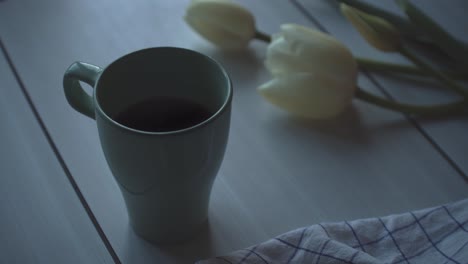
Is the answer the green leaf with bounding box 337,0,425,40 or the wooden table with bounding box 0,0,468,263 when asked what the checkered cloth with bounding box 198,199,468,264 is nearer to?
the wooden table with bounding box 0,0,468,263

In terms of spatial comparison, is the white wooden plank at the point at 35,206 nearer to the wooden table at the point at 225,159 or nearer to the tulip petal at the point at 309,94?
the wooden table at the point at 225,159

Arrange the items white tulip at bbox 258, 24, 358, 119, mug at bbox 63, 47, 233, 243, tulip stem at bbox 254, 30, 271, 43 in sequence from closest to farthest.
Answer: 1. mug at bbox 63, 47, 233, 243
2. white tulip at bbox 258, 24, 358, 119
3. tulip stem at bbox 254, 30, 271, 43

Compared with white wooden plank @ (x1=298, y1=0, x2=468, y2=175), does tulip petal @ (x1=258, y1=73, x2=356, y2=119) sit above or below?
above

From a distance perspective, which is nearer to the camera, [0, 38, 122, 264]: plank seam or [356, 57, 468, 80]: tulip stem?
[0, 38, 122, 264]: plank seam

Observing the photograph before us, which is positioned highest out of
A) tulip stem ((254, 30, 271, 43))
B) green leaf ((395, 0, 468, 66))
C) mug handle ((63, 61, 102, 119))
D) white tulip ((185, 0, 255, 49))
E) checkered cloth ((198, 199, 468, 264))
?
mug handle ((63, 61, 102, 119))

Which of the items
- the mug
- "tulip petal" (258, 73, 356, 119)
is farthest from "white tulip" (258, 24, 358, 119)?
the mug

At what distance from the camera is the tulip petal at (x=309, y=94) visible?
0.59 metres

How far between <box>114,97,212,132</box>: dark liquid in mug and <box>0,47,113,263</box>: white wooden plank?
0.35 feet

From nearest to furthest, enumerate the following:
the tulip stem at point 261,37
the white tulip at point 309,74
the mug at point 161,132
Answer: the mug at point 161,132 → the white tulip at point 309,74 → the tulip stem at point 261,37

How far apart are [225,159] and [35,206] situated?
17cm

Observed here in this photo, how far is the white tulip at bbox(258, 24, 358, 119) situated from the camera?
0.59m

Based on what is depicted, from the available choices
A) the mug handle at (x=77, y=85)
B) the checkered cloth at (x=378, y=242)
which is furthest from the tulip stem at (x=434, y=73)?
the mug handle at (x=77, y=85)

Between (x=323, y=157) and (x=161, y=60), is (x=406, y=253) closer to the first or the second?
(x=323, y=157)

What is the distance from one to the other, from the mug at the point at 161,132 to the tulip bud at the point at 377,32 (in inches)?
8.4
